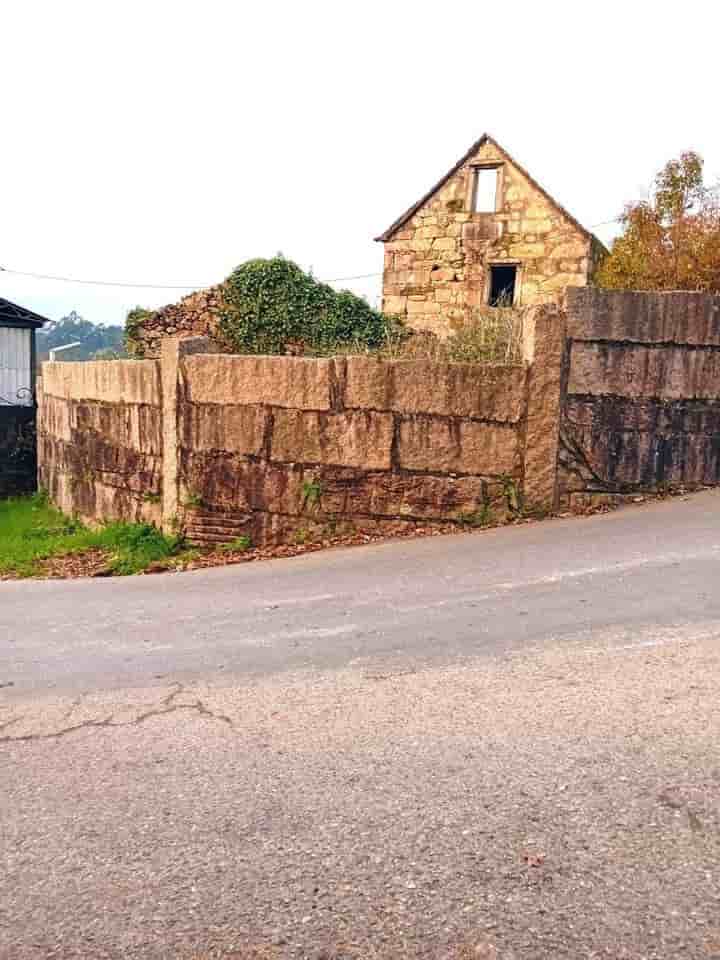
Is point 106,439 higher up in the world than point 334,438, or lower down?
lower down

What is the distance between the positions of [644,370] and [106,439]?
659 cm

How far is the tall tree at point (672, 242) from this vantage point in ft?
37.1

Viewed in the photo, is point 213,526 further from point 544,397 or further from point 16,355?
point 16,355

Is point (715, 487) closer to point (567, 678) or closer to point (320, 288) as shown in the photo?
point (567, 678)

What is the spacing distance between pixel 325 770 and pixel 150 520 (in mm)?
6396

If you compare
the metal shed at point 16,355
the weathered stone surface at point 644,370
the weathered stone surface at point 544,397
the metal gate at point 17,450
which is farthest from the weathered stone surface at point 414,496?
the metal shed at point 16,355

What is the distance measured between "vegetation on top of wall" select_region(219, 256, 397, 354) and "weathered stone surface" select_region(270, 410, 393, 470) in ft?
28.7

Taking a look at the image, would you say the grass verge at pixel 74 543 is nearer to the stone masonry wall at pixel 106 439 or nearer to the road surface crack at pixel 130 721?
the stone masonry wall at pixel 106 439

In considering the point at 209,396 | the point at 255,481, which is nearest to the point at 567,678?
the point at 255,481

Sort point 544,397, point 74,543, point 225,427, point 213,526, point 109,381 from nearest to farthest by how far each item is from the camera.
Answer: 1. point 544,397
2. point 225,427
3. point 213,526
4. point 74,543
5. point 109,381

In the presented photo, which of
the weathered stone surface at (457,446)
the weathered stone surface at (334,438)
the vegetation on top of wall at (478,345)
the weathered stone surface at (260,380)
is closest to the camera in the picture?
the weathered stone surface at (457,446)

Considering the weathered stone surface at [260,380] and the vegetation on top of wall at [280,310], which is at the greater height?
the vegetation on top of wall at [280,310]

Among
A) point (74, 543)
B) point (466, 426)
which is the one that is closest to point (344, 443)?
point (466, 426)

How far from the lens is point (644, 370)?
24.7 feet
